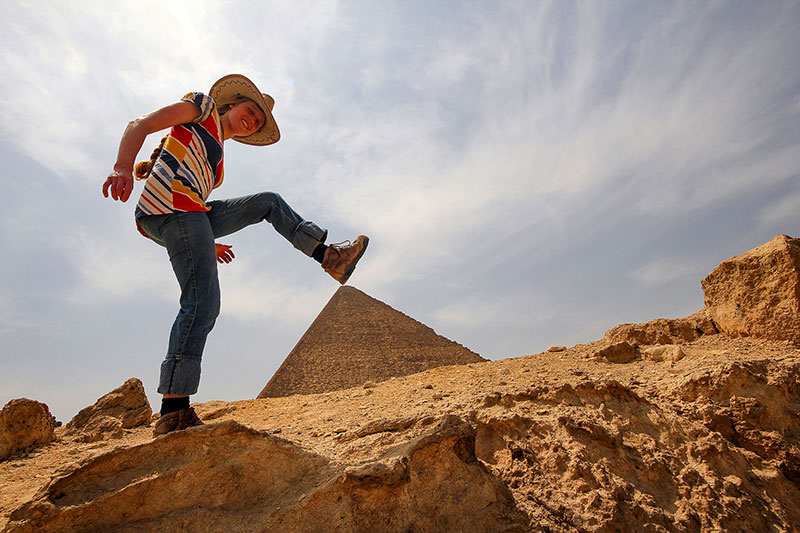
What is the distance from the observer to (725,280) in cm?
410

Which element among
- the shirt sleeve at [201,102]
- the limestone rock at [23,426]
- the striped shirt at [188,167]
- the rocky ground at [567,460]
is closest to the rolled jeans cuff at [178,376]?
the rocky ground at [567,460]

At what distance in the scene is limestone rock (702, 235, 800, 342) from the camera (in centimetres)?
354

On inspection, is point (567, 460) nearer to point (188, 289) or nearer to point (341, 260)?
point (341, 260)

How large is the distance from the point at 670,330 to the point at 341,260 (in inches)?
163

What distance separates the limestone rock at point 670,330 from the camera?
4.58m

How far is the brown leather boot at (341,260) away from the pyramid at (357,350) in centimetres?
3561

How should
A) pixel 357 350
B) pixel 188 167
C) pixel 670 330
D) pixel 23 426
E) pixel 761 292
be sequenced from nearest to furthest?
pixel 188 167, pixel 23 426, pixel 761 292, pixel 670 330, pixel 357 350

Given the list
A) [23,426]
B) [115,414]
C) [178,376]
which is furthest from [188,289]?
[115,414]

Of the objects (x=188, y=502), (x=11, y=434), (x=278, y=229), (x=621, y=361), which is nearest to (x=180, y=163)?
(x=278, y=229)

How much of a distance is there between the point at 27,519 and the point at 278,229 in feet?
4.32

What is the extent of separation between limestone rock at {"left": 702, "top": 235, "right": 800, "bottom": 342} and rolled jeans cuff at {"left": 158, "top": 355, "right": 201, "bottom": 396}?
13.7 feet

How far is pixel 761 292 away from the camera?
3.79 meters

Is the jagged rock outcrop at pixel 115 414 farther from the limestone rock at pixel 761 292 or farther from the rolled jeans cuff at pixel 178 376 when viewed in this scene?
the limestone rock at pixel 761 292

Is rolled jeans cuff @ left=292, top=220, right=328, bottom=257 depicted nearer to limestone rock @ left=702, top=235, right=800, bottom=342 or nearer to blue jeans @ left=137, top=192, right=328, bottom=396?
blue jeans @ left=137, top=192, right=328, bottom=396
